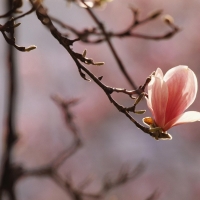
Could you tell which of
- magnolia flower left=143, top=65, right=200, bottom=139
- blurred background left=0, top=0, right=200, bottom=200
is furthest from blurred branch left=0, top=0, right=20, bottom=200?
blurred background left=0, top=0, right=200, bottom=200

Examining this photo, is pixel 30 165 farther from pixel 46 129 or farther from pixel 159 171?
pixel 159 171

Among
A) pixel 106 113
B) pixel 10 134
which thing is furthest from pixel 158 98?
pixel 106 113

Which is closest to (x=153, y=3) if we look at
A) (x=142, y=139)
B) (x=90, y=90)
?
(x=90, y=90)

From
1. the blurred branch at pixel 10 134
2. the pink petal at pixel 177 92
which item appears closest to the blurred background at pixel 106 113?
the blurred branch at pixel 10 134

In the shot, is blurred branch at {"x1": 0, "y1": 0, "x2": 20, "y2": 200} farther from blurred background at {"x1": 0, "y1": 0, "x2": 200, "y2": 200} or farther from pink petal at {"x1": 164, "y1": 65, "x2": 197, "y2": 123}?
blurred background at {"x1": 0, "y1": 0, "x2": 200, "y2": 200}

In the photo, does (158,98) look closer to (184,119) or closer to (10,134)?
(184,119)

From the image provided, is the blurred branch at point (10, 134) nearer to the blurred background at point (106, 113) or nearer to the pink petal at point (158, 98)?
the pink petal at point (158, 98)
